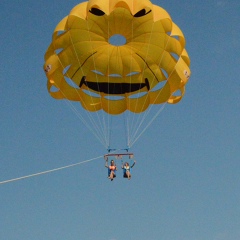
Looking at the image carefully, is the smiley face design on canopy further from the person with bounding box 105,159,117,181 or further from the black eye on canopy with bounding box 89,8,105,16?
the person with bounding box 105,159,117,181

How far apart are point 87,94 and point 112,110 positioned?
1.23 m

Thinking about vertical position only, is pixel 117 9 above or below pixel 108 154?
above

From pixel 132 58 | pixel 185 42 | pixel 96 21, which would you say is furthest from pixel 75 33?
pixel 185 42

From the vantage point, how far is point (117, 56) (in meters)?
22.0

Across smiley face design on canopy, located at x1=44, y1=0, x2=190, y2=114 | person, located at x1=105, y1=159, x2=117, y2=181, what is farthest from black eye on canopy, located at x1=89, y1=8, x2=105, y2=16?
person, located at x1=105, y1=159, x2=117, y2=181

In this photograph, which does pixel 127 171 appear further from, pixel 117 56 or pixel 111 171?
pixel 117 56

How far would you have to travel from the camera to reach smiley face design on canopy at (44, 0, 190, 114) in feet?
67.8

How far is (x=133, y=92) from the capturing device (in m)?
22.9

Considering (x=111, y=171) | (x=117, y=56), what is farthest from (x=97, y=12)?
(x=111, y=171)

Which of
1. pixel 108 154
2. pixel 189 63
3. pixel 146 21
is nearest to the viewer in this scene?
pixel 108 154

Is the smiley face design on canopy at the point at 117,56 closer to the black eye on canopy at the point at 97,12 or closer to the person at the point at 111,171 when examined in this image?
the black eye on canopy at the point at 97,12

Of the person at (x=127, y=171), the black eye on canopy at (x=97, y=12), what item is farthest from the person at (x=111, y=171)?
the black eye on canopy at (x=97, y=12)

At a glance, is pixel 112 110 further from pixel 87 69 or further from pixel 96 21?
pixel 96 21

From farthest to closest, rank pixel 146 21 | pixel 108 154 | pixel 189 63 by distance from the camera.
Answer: pixel 189 63
pixel 146 21
pixel 108 154
